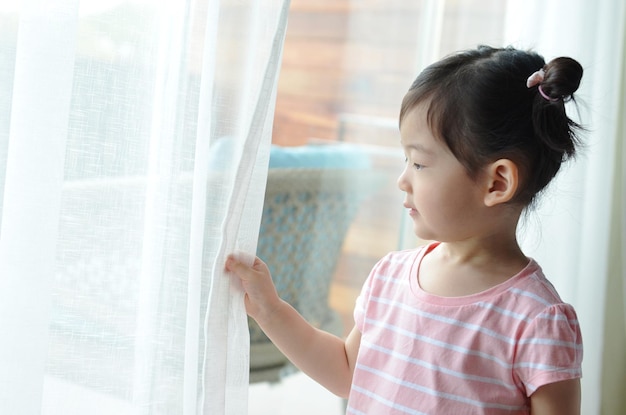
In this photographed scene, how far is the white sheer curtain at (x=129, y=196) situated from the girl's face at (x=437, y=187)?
0.23 metres

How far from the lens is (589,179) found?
178 centimetres

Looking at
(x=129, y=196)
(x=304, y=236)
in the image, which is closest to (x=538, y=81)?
(x=129, y=196)

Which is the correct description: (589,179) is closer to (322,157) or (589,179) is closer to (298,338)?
(322,157)

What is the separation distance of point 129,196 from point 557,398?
0.59m

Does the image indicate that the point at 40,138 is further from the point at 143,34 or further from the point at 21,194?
the point at 143,34

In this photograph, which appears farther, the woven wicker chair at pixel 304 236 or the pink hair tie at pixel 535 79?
the woven wicker chair at pixel 304 236

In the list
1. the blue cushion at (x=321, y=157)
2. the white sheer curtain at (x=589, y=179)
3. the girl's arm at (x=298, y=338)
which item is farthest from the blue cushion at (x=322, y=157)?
the girl's arm at (x=298, y=338)

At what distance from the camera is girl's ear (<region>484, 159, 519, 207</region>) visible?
1084mm

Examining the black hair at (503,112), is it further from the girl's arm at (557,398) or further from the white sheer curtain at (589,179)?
the white sheer curtain at (589,179)

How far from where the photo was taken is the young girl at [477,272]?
3.50 ft

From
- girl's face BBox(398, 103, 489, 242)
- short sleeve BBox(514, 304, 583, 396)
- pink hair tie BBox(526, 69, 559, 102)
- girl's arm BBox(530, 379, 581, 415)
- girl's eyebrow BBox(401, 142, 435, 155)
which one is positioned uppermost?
pink hair tie BBox(526, 69, 559, 102)

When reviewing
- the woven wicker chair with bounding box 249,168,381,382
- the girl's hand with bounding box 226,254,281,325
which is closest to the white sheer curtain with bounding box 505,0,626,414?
the woven wicker chair with bounding box 249,168,381,382

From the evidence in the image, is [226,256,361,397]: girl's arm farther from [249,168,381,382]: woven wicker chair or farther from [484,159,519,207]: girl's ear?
[249,168,381,382]: woven wicker chair

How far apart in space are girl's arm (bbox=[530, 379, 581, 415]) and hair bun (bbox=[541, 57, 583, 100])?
0.37 meters
